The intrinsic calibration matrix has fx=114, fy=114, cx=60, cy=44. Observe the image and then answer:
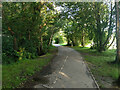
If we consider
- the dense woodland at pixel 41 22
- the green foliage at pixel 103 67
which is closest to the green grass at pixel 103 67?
the green foliage at pixel 103 67

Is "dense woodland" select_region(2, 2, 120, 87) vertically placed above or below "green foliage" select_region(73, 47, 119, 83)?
above

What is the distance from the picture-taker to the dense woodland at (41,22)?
27.7 feet

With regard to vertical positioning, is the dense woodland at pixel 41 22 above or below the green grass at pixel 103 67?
above

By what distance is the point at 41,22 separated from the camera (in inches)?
449

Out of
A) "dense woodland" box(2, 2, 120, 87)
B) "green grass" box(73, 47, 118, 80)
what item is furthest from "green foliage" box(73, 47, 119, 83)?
"dense woodland" box(2, 2, 120, 87)

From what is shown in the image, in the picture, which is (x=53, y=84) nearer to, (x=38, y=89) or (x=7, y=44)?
(x=38, y=89)

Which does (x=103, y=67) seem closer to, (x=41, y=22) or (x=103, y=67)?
(x=103, y=67)

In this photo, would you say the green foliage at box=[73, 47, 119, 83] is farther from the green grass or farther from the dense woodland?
the dense woodland

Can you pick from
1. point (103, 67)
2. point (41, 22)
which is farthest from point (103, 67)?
point (41, 22)

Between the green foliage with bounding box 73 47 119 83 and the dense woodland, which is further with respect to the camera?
the dense woodland

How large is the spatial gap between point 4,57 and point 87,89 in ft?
20.9

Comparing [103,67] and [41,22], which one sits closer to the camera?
[103,67]

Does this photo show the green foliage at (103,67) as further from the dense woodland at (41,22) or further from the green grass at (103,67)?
the dense woodland at (41,22)

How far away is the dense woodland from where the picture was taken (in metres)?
8.45
